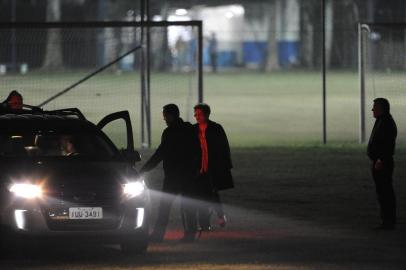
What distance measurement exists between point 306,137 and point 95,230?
18798 millimetres

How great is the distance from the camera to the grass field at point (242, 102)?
32188mm

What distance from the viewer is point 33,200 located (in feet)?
42.5

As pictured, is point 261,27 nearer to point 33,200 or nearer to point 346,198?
point 346,198

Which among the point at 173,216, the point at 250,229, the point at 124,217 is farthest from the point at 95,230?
the point at 173,216

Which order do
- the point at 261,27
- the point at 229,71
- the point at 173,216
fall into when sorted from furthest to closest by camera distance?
the point at 261,27 → the point at 229,71 → the point at 173,216

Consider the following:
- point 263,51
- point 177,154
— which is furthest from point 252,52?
point 177,154

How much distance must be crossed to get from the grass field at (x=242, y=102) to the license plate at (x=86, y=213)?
52.3 feet

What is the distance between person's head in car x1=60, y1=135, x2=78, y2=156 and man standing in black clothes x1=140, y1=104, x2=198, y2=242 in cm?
74

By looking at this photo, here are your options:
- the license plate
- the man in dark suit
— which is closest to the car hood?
the license plate

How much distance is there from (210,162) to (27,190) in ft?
9.34

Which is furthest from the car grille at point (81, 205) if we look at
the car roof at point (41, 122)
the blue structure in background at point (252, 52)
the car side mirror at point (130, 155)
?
the blue structure in background at point (252, 52)

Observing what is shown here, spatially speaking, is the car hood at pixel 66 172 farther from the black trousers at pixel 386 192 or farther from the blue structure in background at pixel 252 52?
the blue structure in background at pixel 252 52

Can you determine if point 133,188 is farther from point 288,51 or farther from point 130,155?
point 288,51

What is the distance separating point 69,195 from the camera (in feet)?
42.8
